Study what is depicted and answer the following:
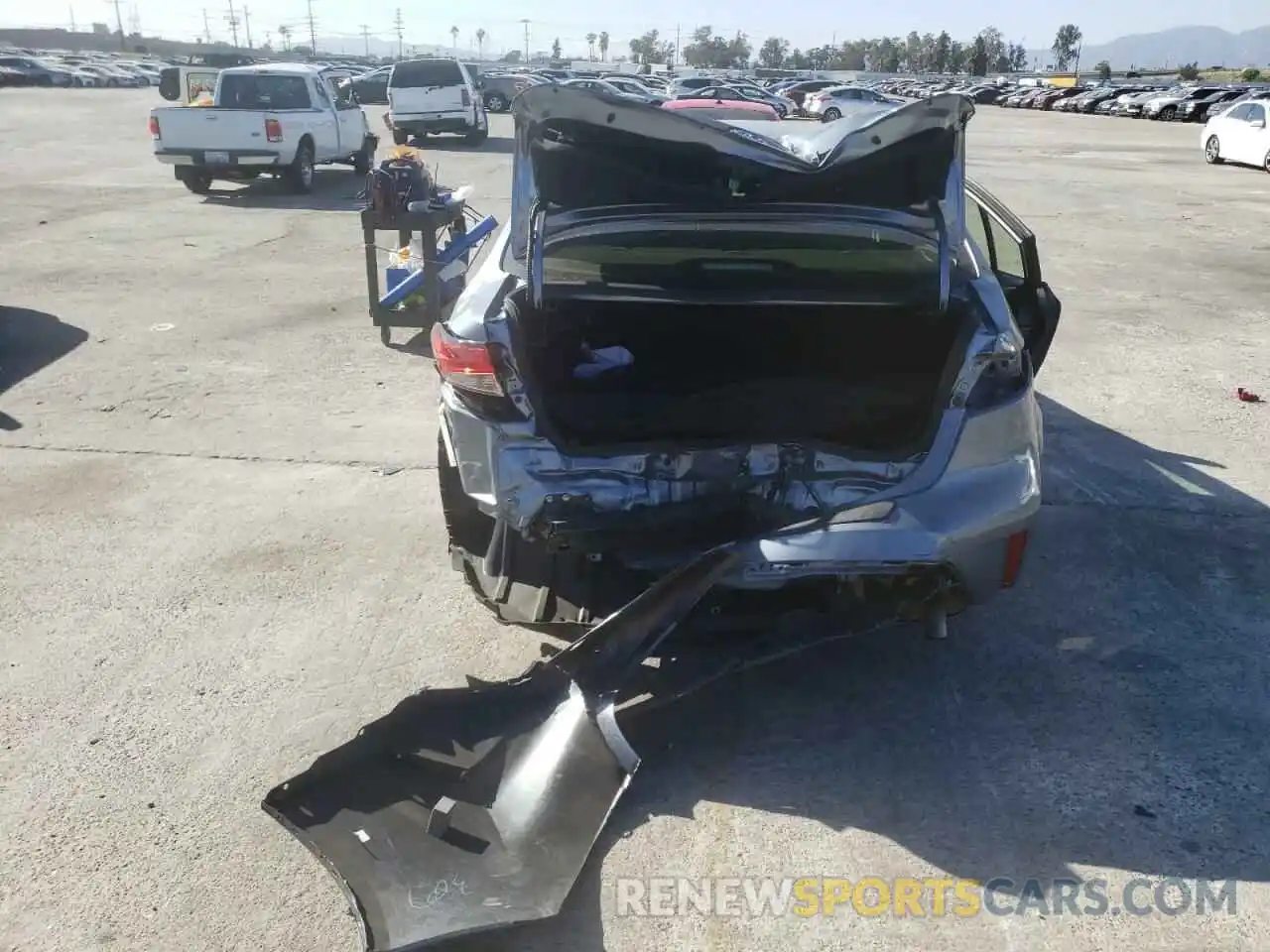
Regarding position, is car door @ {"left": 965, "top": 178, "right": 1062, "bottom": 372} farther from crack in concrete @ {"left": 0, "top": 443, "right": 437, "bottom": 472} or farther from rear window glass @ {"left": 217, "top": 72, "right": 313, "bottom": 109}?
rear window glass @ {"left": 217, "top": 72, "right": 313, "bottom": 109}

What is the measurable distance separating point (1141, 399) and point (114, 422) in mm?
6437

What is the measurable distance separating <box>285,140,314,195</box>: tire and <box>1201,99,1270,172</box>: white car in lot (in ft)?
60.8

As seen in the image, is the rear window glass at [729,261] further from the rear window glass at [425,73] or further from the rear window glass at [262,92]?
the rear window glass at [425,73]

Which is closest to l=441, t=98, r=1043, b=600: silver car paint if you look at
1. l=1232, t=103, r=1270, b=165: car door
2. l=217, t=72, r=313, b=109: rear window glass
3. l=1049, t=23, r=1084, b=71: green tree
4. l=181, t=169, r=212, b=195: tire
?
l=181, t=169, r=212, b=195: tire

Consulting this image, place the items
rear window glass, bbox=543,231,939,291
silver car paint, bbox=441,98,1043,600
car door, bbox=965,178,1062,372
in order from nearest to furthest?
silver car paint, bbox=441,98,1043,600 < rear window glass, bbox=543,231,939,291 < car door, bbox=965,178,1062,372

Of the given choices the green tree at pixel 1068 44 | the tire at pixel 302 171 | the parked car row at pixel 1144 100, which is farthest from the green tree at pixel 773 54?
the tire at pixel 302 171

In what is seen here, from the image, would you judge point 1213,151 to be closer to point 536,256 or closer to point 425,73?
point 425,73

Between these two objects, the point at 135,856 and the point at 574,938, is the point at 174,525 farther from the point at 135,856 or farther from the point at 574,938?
the point at 574,938

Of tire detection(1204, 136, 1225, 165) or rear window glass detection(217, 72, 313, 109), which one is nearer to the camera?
rear window glass detection(217, 72, 313, 109)

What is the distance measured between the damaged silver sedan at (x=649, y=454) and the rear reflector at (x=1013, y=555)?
0.01m

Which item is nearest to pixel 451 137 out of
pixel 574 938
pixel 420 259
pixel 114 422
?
pixel 420 259

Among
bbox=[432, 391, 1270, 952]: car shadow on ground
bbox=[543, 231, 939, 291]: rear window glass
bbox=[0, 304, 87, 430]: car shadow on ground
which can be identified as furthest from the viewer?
bbox=[0, 304, 87, 430]: car shadow on ground

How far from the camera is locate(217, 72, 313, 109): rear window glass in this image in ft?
54.3

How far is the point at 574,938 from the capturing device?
8.95 ft
